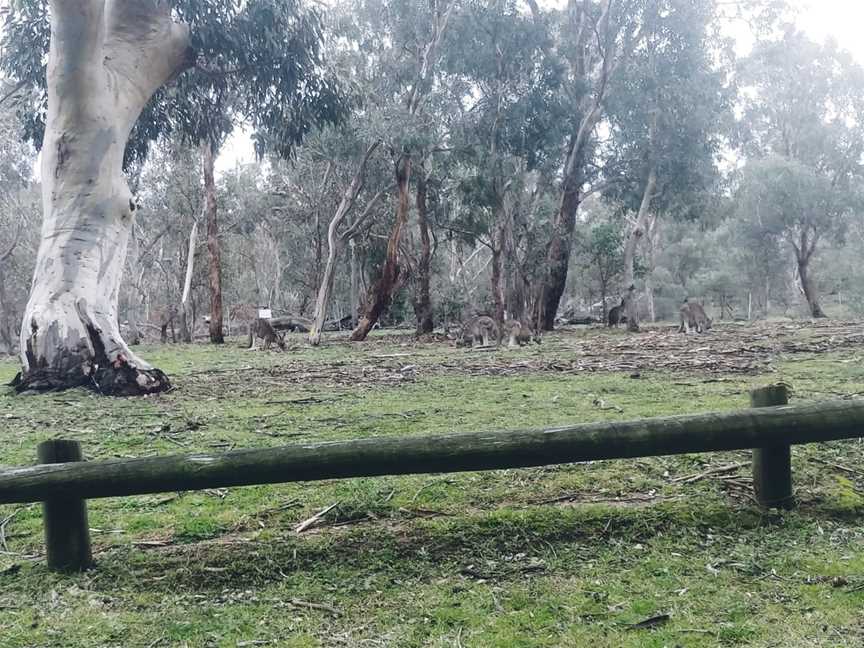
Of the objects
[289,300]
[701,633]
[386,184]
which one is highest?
[386,184]

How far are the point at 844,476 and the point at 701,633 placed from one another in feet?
7.56

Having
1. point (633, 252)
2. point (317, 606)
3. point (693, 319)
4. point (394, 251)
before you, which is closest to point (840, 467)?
point (317, 606)

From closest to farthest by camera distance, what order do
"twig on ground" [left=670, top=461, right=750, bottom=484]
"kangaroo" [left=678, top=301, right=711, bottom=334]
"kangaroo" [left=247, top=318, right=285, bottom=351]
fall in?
"twig on ground" [left=670, top=461, right=750, bottom=484] < "kangaroo" [left=247, top=318, right=285, bottom=351] < "kangaroo" [left=678, top=301, right=711, bottom=334]

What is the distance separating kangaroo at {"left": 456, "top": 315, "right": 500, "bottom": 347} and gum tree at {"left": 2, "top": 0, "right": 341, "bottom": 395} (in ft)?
24.9

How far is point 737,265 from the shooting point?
40156 millimetres

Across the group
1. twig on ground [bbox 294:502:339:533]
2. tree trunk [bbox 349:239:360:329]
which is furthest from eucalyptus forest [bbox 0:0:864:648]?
tree trunk [bbox 349:239:360:329]

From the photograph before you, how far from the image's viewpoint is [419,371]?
11469 mm

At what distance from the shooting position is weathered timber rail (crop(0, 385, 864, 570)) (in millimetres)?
3389

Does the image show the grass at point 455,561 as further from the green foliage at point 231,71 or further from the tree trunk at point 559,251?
the tree trunk at point 559,251

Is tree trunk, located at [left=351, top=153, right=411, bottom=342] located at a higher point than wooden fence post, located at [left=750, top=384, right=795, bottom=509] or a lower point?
higher

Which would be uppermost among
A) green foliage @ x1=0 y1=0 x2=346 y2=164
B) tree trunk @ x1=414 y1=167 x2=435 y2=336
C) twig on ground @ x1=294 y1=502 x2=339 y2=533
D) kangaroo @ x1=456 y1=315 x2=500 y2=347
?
green foliage @ x1=0 y1=0 x2=346 y2=164

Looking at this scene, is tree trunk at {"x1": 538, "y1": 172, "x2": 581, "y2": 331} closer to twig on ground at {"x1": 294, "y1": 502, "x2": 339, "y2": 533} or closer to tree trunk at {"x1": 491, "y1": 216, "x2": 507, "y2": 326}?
tree trunk at {"x1": 491, "y1": 216, "x2": 507, "y2": 326}

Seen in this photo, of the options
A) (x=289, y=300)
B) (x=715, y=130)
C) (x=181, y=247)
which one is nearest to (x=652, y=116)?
(x=715, y=130)

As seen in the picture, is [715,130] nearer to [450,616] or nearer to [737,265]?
[737,265]
